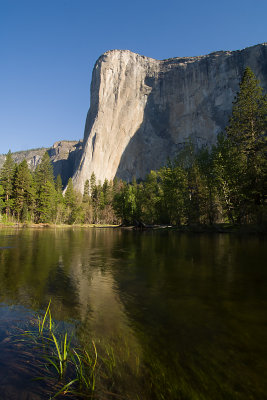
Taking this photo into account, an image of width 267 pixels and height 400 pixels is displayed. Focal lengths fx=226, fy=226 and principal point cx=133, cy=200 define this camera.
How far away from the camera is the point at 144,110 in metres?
124

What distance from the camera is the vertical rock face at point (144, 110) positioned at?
373ft

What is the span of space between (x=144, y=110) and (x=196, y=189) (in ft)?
320

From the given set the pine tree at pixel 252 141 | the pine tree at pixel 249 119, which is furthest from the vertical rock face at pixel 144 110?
the pine tree at pixel 252 141

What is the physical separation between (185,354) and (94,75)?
481ft

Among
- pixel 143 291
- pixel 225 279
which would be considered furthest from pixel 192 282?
pixel 143 291

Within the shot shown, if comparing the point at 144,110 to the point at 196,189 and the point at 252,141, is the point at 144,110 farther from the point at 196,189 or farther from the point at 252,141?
the point at 252,141

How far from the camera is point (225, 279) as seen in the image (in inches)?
297

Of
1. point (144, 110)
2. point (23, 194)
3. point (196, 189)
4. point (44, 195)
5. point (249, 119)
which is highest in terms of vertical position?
point (144, 110)

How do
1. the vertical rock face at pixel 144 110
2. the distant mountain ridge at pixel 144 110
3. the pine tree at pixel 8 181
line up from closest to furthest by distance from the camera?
1. the pine tree at pixel 8 181
2. the distant mountain ridge at pixel 144 110
3. the vertical rock face at pixel 144 110

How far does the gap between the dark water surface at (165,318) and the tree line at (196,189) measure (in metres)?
20.0

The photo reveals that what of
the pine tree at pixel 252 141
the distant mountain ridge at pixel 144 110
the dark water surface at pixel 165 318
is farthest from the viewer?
the distant mountain ridge at pixel 144 110

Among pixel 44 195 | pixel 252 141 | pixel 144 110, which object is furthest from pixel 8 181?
pixel 144 110

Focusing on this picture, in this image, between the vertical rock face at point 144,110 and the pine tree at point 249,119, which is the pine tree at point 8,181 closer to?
the pine tree at point 249,119

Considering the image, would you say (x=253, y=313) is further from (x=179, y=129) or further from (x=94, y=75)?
(x=94, y=75)
